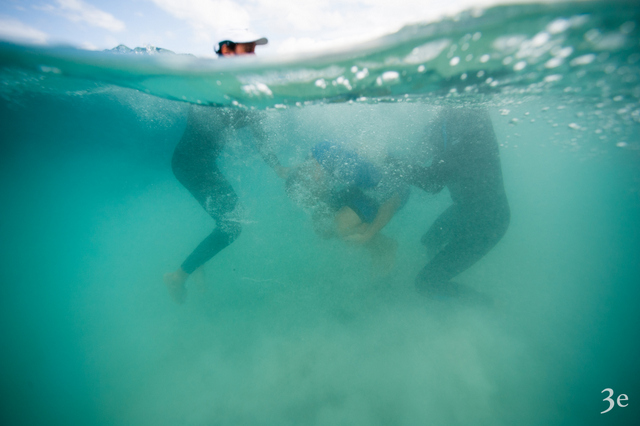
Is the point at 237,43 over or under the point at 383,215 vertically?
over

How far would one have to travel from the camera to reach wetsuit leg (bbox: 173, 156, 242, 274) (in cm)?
564

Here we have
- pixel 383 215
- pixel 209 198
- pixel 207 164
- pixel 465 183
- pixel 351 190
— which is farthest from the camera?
pixel 351 190

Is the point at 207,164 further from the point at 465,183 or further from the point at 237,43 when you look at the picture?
the point at 465,183

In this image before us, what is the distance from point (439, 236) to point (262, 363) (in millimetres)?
6316

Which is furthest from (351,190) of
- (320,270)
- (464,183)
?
(320,270)

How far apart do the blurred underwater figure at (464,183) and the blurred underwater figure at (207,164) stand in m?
3.99

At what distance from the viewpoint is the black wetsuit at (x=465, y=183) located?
4895 millimetres

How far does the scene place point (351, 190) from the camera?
6.19 metres

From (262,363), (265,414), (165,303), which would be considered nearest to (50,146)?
(165,303)

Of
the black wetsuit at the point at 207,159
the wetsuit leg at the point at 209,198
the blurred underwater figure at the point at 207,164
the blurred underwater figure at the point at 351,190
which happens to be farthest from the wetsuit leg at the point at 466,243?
the wetsuit leg at the point at 209,198

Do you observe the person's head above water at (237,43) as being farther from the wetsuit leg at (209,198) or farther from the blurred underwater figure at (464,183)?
the blurred underwater figure at (464,183)

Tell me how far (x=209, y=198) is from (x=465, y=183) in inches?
262

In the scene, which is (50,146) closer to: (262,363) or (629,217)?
(262,363)

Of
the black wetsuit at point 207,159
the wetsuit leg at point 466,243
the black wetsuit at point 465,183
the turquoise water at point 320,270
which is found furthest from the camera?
the black wetsuit at point 207,159
